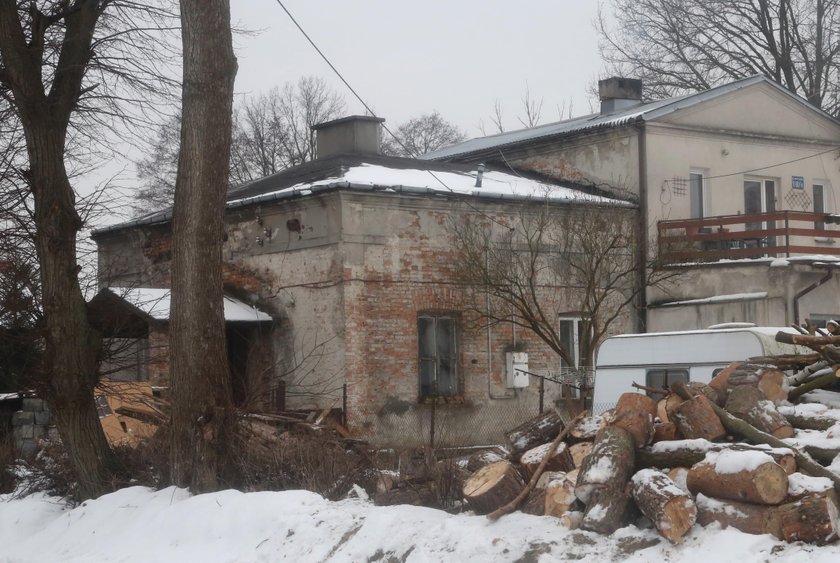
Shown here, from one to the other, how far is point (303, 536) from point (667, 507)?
3540 mm

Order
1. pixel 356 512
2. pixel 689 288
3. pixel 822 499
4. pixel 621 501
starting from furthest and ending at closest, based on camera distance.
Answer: pixel 689 288 < pixel 356 512 < pixel 621 501 < pixel 822 499

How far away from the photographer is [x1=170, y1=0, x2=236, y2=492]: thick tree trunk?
12.4 meters

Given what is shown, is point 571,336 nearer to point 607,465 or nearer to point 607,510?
point 607,465

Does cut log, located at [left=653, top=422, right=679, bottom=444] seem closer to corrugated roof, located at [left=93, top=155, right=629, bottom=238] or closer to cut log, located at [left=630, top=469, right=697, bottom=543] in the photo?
cut log, located at [left=630, top=469, right=697, bottom=543]

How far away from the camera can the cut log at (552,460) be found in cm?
975

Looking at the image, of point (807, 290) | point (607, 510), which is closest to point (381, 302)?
point (807, 290)

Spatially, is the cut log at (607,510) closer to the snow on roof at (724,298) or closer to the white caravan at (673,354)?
the white caravan at (673,354)

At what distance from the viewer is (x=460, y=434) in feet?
68.2

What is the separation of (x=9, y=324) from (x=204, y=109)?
6.45 meters

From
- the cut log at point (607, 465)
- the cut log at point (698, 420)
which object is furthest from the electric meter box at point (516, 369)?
the cut log at point (607, 465)

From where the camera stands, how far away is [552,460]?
979cm

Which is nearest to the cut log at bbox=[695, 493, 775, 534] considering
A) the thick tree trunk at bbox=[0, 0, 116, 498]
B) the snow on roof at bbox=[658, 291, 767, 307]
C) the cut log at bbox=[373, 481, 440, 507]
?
the cut log at bbox=[373, 481, 440, 507]

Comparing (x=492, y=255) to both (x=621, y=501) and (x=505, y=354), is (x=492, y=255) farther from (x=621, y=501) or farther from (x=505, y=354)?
(x=621, y=501)

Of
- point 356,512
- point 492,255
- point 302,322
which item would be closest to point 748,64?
point 492,255
